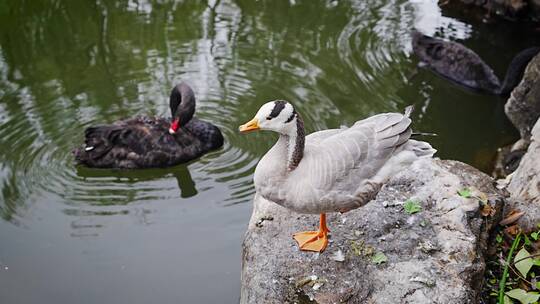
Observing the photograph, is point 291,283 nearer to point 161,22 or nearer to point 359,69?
point 359,69

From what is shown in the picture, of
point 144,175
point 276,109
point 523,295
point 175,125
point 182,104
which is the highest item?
point 276,109

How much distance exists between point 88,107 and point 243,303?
4.24m

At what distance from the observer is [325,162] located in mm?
3320

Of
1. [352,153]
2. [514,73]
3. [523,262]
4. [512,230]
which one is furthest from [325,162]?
[514,73]

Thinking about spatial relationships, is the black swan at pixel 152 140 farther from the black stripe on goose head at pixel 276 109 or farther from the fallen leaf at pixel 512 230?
the fallen leaf at pixel 512 230

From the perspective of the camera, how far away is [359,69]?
7.75 m

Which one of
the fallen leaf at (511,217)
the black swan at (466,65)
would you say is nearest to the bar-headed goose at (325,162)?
the fallen leaf at (511,217)

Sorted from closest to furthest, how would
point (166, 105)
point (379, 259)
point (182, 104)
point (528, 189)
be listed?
point (379, 259), point (528, 189), point (182, 104), point (166, 105)

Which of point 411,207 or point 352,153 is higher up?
point 352,153

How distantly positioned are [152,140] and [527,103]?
14.1 ft

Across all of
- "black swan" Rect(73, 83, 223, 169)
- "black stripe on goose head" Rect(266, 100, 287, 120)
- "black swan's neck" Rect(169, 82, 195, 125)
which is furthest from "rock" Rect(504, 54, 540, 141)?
"black stripe on goose head" Rect(266, 100, 287, 120)

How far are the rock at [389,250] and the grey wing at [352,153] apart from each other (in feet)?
1.57

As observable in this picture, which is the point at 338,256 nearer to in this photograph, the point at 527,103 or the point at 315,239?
the point at 315,239

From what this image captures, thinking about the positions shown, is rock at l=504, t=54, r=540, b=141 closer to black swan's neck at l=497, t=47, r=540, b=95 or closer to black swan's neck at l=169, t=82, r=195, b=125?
black swan's neck at l=497, t=47, r=540, b=95
